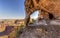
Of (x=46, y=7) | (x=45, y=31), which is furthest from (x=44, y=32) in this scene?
(x=46, y=7)

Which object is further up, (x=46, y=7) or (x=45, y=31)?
(x=46, y=7)

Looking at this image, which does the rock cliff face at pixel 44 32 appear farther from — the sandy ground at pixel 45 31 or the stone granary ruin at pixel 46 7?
the stone granary ruin at pixel 46 7

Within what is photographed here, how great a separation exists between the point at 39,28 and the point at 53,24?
86 mm

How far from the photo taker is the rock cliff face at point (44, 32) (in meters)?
0.79

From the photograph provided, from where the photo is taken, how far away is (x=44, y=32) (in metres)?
0.81

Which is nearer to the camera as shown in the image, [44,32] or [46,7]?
[44,32]

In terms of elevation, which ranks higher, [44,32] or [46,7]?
[46,7]

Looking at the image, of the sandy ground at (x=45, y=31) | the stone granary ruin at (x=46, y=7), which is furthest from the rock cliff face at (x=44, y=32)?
the stone granary ruin at (x=46, y=7)

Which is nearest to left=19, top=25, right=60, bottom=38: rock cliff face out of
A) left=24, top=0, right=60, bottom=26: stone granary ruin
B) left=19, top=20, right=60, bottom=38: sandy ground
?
left=19, top=20, right=60, bottom=38: sandy ground

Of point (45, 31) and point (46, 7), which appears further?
point (46, 7)

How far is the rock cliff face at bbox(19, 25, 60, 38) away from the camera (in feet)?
2.58

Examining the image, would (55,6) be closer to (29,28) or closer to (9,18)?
(29,28)

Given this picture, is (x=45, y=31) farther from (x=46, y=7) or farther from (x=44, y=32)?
(x=46, y=7)

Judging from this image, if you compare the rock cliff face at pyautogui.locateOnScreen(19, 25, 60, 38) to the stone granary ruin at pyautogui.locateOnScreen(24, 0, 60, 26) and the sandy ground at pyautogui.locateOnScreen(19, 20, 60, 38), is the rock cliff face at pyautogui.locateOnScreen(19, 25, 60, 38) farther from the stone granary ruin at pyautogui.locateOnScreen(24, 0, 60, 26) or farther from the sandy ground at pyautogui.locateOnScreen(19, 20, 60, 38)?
the stone granary ruin at pyautogui.locateOnScreen(24, 0, 60, 26)
